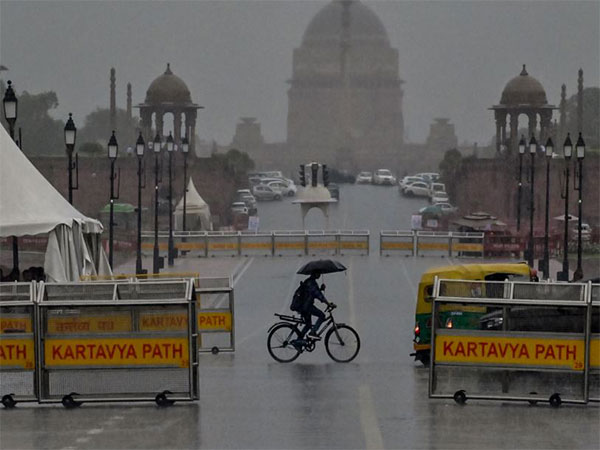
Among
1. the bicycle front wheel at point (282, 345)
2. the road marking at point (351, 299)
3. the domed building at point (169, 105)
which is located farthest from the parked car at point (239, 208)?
the bicycle front wheel at point (282, 345)

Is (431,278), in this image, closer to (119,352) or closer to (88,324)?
(119,352)

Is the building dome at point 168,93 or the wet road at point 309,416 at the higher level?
the building dome at point 168,93

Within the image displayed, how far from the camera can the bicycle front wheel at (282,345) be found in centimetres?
2508

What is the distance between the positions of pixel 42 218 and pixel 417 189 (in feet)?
315

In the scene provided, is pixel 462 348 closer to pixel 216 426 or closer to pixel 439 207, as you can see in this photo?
pixel 216 426

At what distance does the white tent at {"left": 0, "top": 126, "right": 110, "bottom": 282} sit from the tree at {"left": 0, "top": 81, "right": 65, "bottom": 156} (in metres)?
130

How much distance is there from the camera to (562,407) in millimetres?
20141

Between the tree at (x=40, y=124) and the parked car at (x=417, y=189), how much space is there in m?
43.8

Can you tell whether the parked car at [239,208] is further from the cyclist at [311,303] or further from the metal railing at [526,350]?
the metal railing at [526,350]

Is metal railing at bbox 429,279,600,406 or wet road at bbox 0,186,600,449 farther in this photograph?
metal railing at bbox 429,279,600,406

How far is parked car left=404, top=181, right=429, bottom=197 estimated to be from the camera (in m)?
123

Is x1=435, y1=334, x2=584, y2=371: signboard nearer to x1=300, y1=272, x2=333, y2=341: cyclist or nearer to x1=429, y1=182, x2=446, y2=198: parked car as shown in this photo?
x1=300, y1=272, x2=333, y2=341: cyclist

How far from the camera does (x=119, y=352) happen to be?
2022 centimetres

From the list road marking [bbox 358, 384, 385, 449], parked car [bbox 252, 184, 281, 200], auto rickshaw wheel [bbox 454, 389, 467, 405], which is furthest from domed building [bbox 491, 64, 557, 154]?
auto rickshaw wheel [bbox 454, 389, 467, 405]
